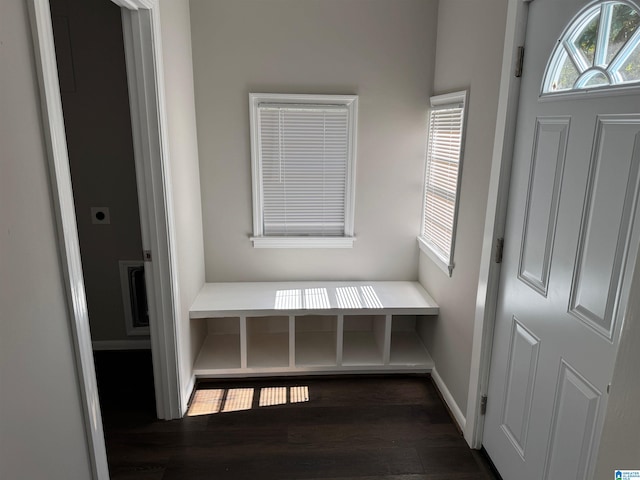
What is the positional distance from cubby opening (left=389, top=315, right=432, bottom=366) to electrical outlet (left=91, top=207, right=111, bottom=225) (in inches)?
86.0

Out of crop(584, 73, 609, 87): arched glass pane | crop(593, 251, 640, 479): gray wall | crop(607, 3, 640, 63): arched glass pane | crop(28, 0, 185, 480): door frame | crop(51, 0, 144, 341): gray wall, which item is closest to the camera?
crop(593, 251, 640, 479): gray wall

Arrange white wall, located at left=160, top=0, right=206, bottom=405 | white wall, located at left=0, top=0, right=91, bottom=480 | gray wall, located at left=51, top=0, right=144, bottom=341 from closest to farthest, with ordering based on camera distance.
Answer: white wall, located at left=0, top=0, right=91, bottom=480 < white wall, located at left=160, top=0, right=206, bottom=405 < gray wall, located at left=51, top=0, right=144, bottom=341

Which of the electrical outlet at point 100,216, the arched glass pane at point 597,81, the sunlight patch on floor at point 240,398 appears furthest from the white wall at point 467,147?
the electrical outlet at point 100,216

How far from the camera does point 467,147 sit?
2355 mm

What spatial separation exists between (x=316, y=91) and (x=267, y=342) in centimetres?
182

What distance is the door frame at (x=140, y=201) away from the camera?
1.16 meters

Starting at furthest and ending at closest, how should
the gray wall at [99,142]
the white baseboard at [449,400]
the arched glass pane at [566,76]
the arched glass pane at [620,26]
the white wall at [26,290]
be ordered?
the gray wall at [99,142] → the white baseboard at [449,400] → the arched glass pane at [566,76] → the arched glass pane at [620,26] → the white wall at [26,290]

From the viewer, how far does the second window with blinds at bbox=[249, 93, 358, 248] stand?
2.94m

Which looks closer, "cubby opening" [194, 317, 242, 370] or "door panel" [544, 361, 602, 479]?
"door panel" [544, 361, 602, 479]

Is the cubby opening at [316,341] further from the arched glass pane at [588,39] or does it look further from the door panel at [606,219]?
the arched glass pane at [588,39]

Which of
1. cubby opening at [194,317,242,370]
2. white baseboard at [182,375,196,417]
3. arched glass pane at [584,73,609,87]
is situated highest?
arched glass pane at [584,73,609,87]

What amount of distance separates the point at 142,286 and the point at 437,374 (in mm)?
2165

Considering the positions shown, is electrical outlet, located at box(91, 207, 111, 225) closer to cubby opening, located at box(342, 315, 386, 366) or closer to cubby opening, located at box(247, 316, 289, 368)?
cubby opening, located at box(247, 316, 289, 368)

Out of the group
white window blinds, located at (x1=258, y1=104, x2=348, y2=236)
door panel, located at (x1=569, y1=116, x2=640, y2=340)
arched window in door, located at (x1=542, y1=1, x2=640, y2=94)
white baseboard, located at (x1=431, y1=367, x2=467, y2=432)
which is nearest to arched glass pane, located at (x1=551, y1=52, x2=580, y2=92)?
arched window in door, located at (x1=542, y1=1, x2=640, y2=94)
